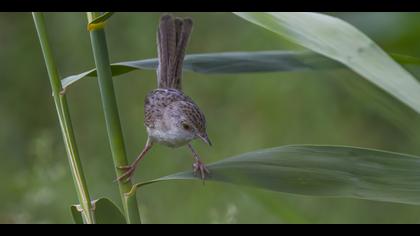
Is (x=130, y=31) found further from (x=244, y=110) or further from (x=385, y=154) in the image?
(x=385, y=154)

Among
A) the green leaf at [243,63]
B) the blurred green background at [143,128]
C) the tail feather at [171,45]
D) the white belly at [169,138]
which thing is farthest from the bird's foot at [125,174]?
the blurred green background at [143,128]

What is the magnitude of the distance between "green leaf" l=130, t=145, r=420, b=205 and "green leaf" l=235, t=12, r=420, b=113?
1.22 ft

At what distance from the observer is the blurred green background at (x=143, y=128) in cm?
544

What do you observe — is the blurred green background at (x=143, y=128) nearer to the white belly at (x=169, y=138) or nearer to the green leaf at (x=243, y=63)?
the white belly at (x=169, y=138)

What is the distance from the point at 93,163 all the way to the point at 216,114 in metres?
1.18

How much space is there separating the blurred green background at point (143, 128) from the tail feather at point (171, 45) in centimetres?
142

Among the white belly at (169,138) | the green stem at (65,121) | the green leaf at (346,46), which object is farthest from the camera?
the white belly at (169,138)

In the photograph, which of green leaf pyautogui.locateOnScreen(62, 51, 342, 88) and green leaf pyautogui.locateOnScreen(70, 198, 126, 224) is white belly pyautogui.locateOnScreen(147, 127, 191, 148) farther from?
green leaf pyautogui.locateOnScreen(70, 198, 126, 224)

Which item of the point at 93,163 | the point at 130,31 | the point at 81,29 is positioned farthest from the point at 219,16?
the point at 93,163

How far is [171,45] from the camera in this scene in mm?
3566

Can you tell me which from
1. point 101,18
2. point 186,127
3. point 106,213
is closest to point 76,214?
point 106,213

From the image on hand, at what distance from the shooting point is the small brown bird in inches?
141

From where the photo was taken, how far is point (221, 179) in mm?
2107

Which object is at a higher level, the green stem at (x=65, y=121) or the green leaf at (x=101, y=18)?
the green leaf at (x=101, y=18)
